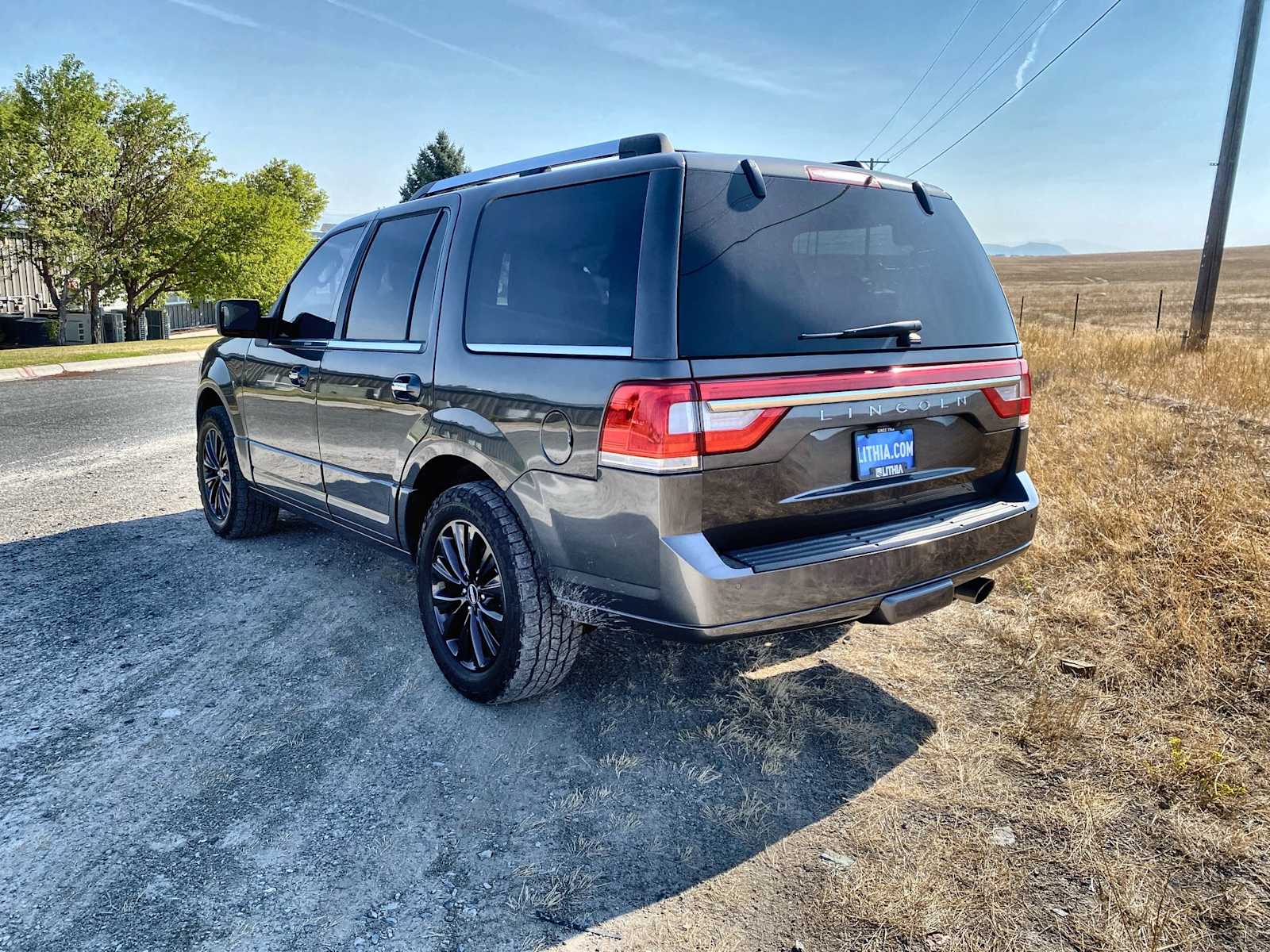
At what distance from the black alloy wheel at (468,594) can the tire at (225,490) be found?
7.12 ft

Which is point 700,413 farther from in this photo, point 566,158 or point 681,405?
point 566,158

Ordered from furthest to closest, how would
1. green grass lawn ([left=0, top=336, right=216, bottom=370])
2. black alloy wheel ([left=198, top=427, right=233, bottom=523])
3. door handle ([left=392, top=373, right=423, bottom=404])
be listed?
green grass lawn ([left=0, top=336, right=216, bottom=370]) < black alloy wheel ([left=198, top=427, right=233, bottom=523]) < door handle ([left=392, top=373, right=423, bottom=404])

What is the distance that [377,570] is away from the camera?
16.6ft

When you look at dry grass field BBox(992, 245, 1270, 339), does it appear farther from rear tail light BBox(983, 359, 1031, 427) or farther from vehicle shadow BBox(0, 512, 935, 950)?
vehicle shadow BBox(0, 512, 935, 950)

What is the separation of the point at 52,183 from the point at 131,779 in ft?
128

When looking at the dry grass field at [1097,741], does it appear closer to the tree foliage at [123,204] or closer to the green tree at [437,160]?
the tree foliage at [123,204]

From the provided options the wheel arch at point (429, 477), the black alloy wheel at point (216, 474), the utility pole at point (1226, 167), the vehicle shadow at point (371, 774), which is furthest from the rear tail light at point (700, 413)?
the utility pole at point (1226, 167)

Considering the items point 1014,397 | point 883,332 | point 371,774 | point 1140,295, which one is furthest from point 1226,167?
point 1140,295

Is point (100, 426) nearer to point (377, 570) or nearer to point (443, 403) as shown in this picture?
point (377, 570)

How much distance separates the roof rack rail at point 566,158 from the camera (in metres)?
2.99

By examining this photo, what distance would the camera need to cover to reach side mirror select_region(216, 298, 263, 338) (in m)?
4.64

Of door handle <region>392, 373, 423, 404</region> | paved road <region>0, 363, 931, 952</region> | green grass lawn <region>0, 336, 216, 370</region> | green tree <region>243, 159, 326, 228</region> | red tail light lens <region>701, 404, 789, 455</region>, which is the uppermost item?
green tree <region>243, 159, 326, 228</region>

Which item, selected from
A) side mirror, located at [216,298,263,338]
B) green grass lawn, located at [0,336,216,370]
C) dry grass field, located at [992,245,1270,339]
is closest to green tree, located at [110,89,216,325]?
green grass lawn, located at [0,336,216,370]

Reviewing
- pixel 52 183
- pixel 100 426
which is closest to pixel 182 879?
pixel 100 426
